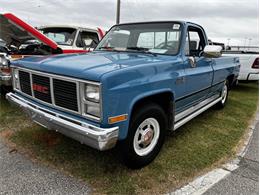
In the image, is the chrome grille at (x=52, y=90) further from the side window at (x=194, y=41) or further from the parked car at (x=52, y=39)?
the parked car at (x=52, y=39)

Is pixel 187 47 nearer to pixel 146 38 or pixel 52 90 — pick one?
pixel 146 38

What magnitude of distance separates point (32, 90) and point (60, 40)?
14.1 feet

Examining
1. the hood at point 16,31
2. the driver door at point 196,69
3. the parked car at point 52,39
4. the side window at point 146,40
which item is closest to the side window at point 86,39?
the parked car at point 52,39

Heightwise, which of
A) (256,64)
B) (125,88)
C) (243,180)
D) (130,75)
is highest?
(130,75)

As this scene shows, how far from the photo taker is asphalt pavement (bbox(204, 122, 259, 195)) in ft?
9.02

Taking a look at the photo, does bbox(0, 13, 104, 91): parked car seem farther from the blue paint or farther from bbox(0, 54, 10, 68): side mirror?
the blue paint

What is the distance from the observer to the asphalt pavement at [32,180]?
260cm

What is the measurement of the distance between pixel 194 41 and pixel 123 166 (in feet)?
8.57

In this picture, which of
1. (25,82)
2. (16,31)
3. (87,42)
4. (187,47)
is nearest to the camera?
(25,82)

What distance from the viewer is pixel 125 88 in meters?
2.45

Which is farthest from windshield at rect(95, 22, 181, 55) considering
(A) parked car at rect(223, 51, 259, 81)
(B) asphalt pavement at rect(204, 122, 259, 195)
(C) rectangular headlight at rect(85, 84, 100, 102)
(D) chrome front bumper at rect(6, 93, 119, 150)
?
(A) parked car at rect(223, 51, 259, 81)

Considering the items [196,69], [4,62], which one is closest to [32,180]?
[196,69]

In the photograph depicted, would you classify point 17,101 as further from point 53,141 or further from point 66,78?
point 66,78

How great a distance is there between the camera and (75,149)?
11.5 feet
